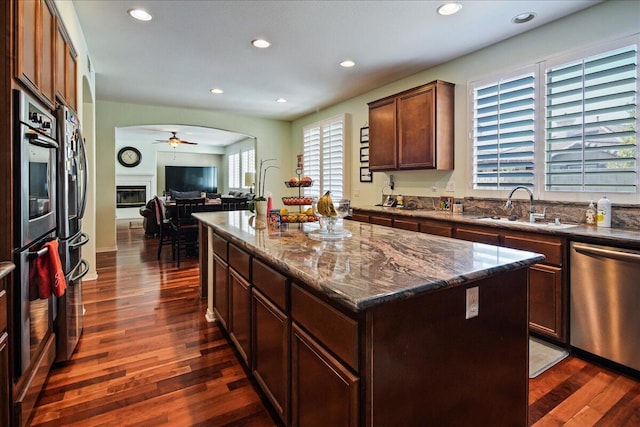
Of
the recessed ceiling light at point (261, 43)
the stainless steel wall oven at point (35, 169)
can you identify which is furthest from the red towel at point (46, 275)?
the recessed ceiling light at point (261, 43)

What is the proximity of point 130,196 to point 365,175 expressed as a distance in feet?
29.8

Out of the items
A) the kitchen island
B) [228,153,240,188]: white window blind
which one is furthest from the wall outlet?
[228,153,240,188]: white window blind

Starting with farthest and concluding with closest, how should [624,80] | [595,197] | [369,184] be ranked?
[369,184] → [595,197] → [624,80]

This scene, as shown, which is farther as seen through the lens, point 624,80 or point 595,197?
point 595,197

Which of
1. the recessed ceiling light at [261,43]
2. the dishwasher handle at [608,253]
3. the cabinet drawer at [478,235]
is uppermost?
the recessed ceiling light at [261,43]

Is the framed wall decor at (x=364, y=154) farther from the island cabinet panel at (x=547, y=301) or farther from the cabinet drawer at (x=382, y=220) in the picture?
the island cabinet panel at (x=547, y=301)

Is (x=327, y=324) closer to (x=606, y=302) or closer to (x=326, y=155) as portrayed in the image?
(x=606, y=302)

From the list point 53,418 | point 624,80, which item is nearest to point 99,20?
point 53,418

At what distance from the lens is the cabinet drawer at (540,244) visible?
244 centimetres

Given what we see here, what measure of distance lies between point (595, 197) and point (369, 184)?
290cm

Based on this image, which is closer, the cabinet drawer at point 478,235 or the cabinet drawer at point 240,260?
the cabinet drawer at point 240,260

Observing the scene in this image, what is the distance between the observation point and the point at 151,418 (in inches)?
71.2

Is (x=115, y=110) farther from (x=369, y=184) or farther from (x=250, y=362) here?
(x=250, y=362)

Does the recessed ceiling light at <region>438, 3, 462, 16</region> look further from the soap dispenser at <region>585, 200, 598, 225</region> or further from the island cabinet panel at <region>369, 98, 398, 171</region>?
the soap dispenser at <region>585, 200, 598, 225</region>
